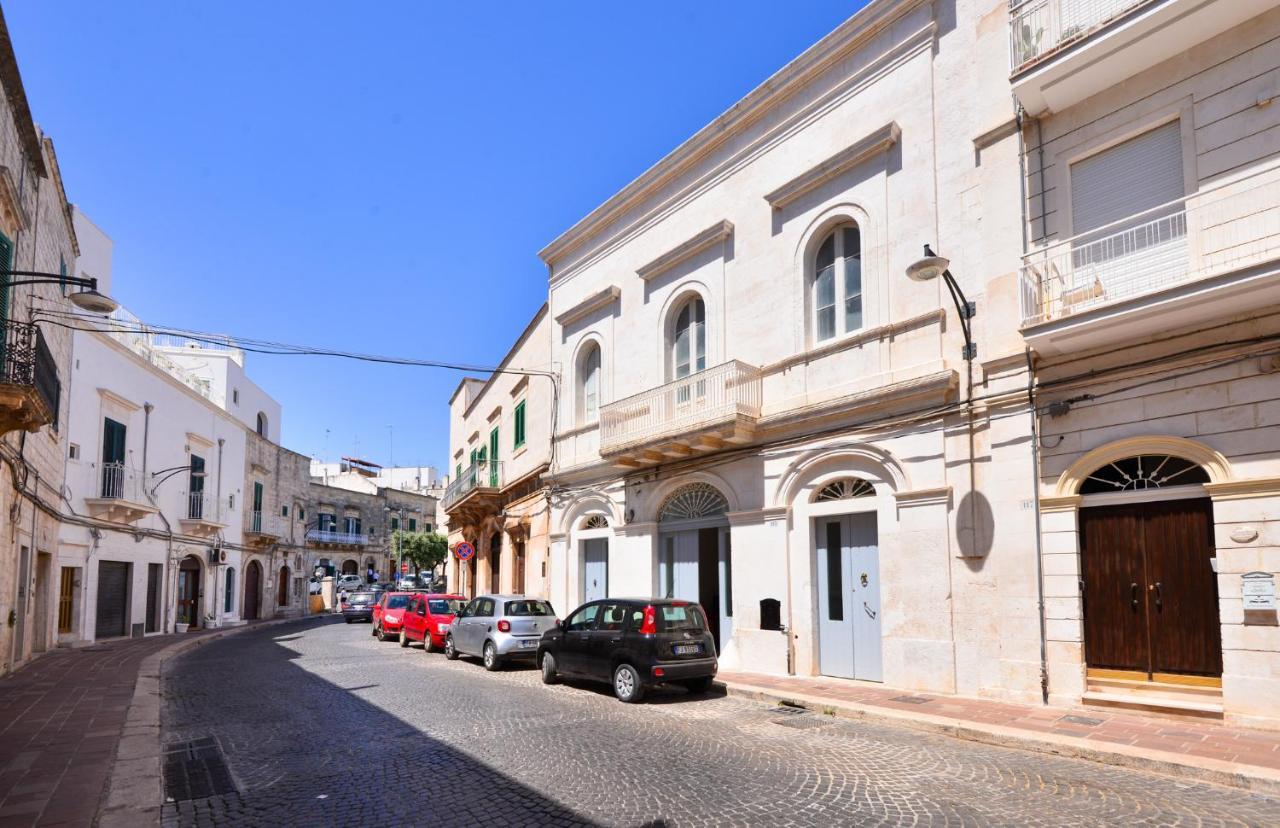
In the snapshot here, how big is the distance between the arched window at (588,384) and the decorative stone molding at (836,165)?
678 cm

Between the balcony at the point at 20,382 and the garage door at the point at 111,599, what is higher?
the balcony at the point at 20,382

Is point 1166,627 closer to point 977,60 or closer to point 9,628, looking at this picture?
point 977,60

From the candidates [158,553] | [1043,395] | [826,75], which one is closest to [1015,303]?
[1043,395]

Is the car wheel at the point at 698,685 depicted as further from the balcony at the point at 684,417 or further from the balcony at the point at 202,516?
the balcony at the point at 202,516

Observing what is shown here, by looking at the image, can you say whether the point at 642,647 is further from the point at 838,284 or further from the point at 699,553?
the point at 838,284

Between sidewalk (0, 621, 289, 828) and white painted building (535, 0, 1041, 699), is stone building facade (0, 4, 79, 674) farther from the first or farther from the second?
white painted building (535, 0, 1041, 699)

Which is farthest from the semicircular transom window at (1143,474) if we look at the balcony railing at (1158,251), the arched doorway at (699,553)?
the arched doorway at (699,553)

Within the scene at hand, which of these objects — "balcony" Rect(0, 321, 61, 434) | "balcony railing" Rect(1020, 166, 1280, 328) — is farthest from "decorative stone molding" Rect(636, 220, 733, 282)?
"balcony" Rect(0, 321, 61, 434)

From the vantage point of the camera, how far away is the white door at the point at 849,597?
40.2ft

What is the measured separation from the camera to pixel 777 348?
46.8 feet

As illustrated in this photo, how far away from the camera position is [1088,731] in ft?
27.3

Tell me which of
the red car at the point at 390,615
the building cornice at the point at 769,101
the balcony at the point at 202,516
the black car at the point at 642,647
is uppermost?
the building cornice at the point at 769,101

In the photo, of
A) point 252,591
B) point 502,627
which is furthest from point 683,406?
point 252,591

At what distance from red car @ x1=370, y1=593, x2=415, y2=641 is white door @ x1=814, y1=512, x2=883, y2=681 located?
1377cm
